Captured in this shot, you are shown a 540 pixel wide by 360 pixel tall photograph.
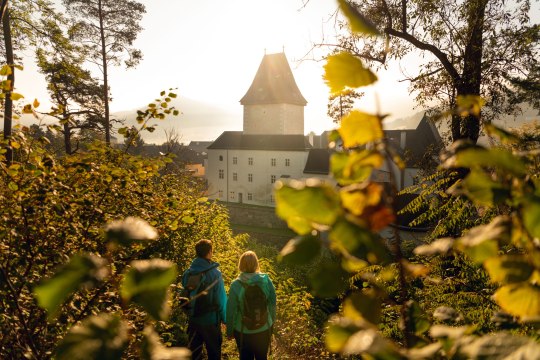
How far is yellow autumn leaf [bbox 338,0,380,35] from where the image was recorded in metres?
0.56

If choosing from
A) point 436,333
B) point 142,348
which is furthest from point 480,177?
point 142,348

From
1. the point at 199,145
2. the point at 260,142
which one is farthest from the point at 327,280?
the point at 199,145

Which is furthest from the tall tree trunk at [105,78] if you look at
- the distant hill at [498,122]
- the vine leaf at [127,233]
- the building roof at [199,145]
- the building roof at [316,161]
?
the building roof at [199,145]

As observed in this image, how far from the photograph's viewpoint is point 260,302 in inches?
185

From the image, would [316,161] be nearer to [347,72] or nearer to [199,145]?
[347,72]

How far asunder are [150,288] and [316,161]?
39.2 meters

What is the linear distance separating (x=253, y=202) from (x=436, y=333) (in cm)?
4587

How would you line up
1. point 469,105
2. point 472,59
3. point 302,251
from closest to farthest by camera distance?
point 302,251 < point 469,105 < point 472,59

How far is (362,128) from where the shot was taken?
60 cm

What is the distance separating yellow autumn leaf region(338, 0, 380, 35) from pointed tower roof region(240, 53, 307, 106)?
50343 millimetres

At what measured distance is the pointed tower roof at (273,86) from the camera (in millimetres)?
50875

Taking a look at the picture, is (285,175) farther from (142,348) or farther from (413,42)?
(142,348)

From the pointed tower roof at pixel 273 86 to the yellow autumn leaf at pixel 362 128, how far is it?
50.3m

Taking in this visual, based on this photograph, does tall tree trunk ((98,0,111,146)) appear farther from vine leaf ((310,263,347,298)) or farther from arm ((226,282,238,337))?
A: vine leaf ((310,263,347,298))
